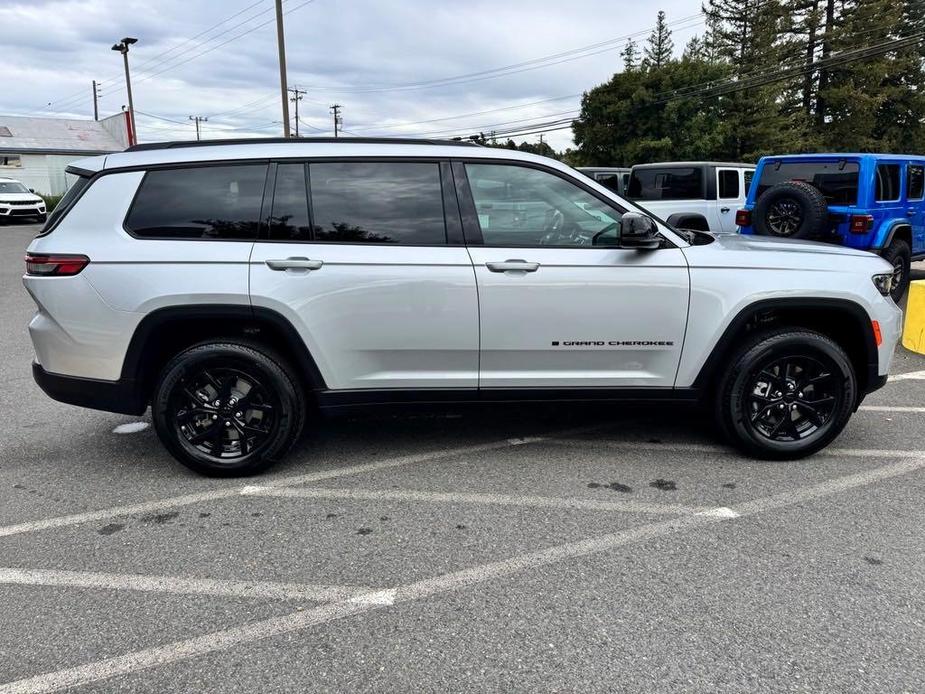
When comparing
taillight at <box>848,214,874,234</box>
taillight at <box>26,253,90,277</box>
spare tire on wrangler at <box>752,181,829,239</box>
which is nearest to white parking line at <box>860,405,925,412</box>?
spare tire on wrangler at <box>752,181,829,239</box>

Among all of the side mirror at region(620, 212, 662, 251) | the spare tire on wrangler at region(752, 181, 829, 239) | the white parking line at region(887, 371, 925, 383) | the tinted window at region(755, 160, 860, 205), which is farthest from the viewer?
the tinted window at region(755, 160, 860, 205)

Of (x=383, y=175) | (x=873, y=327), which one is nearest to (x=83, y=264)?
(x=383, y=175)

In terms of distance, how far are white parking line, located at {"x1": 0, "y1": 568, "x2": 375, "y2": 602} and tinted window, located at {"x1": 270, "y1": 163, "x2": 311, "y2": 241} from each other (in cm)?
181

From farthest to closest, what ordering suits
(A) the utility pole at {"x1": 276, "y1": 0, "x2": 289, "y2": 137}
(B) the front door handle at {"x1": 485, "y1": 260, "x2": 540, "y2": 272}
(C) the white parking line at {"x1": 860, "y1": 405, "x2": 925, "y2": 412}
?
1. (A) the utility pole at {"x1": 276, "y1": 0, "x2": 289, "y2": 137}
2. (C) the white parking line at {"x1": 860, "y1": 405, "x2": 925, "y2": 412}
3. (B) the front door handle at {"x1": 485, "y1": 260, "x2": 540, "y2": 272}

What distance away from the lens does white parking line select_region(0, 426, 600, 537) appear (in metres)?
3.41

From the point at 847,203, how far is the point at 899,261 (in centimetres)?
131

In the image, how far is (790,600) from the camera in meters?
2.72

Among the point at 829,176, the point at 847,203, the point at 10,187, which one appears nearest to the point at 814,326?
the point at 847,203

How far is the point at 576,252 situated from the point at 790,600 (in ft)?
6.52

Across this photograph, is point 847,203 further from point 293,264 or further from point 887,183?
point 293,264

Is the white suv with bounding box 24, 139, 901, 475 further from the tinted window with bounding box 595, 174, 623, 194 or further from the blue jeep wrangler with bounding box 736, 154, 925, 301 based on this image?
the tinted window with bounding box 595, 174, 623, 194

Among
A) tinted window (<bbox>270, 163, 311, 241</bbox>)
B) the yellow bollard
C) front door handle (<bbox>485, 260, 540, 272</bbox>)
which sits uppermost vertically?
tinted window (<bbox>270, 163, 311, 241</bbox>)

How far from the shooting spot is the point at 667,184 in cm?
1330

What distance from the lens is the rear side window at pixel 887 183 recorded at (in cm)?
903
